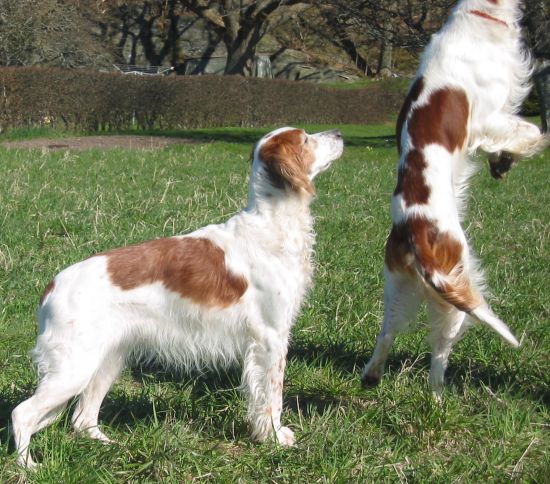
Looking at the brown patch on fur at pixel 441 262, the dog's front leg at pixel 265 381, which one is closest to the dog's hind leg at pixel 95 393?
the dog's front leg at pixel 265 381

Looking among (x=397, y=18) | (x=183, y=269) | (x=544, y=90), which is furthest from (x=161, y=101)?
(x=183, y=269)

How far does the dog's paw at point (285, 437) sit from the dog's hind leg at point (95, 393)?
0.79 meters

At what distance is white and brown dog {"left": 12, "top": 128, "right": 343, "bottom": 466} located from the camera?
3.20m

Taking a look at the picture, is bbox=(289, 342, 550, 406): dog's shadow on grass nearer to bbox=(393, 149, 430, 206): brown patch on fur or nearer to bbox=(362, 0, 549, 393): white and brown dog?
bbox=(362, 0, 549, 393): white and brown dog

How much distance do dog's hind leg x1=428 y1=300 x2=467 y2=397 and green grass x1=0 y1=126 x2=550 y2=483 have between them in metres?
0.11

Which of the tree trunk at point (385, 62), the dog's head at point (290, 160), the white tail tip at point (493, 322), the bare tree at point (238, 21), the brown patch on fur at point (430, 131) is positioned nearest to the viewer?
the white tail tip at point (493, 322)

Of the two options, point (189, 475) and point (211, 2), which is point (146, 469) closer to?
point (189, 475)

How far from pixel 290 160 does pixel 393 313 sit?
0.86 meters

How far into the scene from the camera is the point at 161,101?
71.8 ft

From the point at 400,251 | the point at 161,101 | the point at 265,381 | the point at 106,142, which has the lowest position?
the point at 161,101

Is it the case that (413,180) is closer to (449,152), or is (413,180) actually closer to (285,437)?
(449,152)

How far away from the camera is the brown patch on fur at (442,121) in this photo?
11.4ft

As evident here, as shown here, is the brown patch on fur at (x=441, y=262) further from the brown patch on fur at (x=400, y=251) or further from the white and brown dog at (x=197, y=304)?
the white and brown dog at (x=197, y=304)

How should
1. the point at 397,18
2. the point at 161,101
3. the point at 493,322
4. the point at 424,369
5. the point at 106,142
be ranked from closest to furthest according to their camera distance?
the point at 493,322 < the point at 424,369 < the point at 106,142 < the point at 397,18 < the point at 161,101
